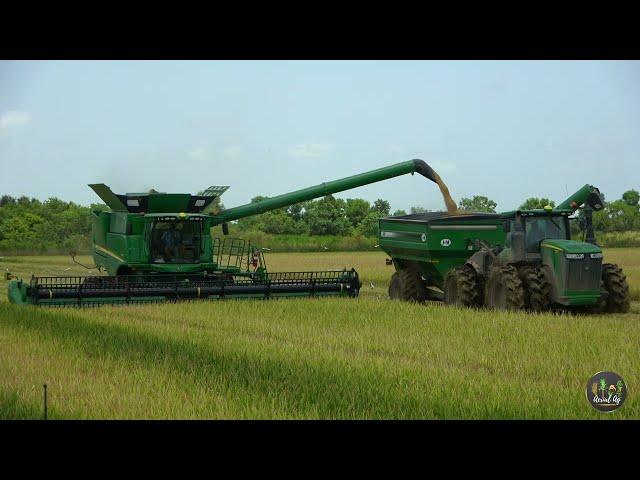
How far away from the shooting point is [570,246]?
595 inches

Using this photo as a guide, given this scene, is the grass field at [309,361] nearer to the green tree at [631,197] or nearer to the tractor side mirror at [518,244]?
the tractor side mirror at [518,244]

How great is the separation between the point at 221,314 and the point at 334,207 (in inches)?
602

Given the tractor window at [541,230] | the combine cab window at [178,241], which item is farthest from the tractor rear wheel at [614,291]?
the combine cab window at [178,241]

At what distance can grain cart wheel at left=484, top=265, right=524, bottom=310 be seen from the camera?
50.4 feet

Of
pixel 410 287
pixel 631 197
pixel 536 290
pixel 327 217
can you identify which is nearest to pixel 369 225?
pixel 327 217

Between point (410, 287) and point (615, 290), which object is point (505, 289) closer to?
point (615, 290)

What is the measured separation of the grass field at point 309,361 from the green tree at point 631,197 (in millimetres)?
10776

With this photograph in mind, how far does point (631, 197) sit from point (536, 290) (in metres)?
13.0

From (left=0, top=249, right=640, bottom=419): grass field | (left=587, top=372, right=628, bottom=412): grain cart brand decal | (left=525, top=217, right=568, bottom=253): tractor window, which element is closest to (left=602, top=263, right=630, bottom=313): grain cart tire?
(left=0, top=249, right=640, bottom=419): grass field

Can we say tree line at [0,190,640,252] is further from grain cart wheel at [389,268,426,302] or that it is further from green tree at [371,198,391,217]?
grain cart wheel at [389,268,426,302]

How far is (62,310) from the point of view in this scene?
1673 cm

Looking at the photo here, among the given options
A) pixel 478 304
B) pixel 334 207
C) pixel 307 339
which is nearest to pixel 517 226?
pixel 478 304

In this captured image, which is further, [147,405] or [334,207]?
[334,207]

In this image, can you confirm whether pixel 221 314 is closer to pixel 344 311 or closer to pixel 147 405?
pixel 344 311
